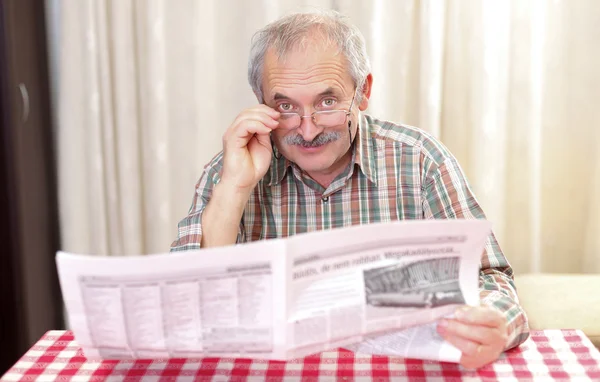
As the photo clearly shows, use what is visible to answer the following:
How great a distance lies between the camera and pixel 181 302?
3.33ft

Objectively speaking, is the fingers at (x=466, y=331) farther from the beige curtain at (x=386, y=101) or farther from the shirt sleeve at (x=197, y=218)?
the beige curtain at (x=386, y=101)

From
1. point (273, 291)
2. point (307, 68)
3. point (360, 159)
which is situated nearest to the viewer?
point (273, 291)

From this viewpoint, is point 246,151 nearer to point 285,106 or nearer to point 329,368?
point 285,106

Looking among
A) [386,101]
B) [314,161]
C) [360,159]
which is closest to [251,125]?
[314,161]

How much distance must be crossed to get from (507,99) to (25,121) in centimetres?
173

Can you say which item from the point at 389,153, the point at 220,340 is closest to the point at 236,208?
the point at 389,153

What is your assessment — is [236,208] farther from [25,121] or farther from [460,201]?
[25,121]

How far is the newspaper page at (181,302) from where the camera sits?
98cm

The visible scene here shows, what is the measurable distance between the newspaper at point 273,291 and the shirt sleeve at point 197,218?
0.55 meters

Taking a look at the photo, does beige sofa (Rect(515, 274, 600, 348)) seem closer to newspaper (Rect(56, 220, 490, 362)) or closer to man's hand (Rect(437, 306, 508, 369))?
man's hand (Rect(437, 306, 508, 369))

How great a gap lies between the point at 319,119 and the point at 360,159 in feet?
0.58

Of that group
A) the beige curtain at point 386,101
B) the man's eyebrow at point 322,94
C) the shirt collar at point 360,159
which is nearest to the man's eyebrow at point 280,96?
the man's eyebrow at point 322,94

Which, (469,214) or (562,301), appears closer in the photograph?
(469,214)

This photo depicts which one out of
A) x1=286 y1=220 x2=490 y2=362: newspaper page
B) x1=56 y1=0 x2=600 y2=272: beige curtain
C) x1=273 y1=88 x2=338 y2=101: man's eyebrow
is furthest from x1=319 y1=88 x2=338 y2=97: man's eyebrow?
x1=56 y1=0 x2=600 y2=272: beige curtain
